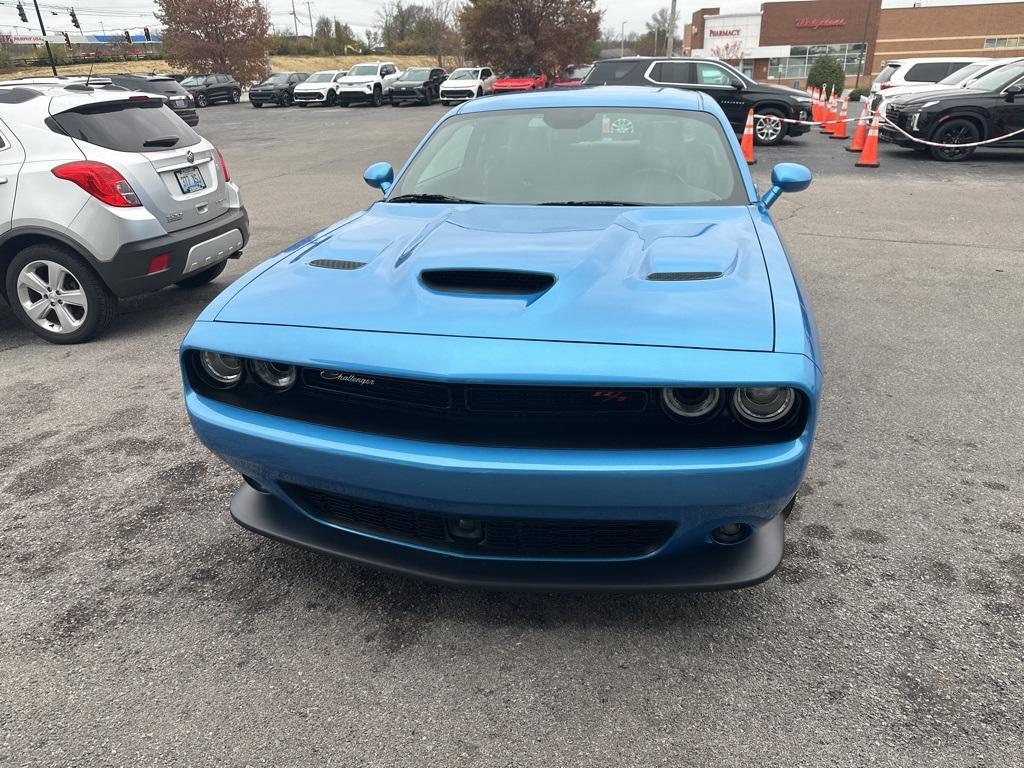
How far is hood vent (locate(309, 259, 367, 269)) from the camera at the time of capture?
2.53 meters

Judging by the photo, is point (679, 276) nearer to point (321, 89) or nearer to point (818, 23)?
point (321, 89)

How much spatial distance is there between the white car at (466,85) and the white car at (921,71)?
645 inches

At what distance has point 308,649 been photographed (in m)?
2.30

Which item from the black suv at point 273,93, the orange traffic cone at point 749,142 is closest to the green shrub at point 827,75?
the orange traffic cone at point 749,142

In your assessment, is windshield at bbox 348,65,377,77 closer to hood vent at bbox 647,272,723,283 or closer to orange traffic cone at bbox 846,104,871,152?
orange traffic cone at bbox 846,104,871,152

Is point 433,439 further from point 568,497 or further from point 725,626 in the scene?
point 725,626

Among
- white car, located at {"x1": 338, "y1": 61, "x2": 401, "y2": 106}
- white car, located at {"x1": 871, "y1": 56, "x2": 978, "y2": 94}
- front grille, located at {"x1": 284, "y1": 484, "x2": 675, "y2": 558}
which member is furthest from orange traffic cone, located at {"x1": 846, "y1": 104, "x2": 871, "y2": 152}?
white car, located at {"x1": 338, "y1": 61, "x2": 401, "y2": 106}

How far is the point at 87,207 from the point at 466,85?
28641mm

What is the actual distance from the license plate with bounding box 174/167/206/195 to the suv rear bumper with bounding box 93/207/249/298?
261mm

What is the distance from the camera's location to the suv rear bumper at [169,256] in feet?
15.9

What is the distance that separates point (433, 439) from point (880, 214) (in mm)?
8527

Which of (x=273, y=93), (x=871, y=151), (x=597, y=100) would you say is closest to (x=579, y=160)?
(x=597, y=100)

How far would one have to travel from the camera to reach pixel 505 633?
2.35 metres

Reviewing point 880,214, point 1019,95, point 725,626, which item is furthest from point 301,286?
point 1019,95
